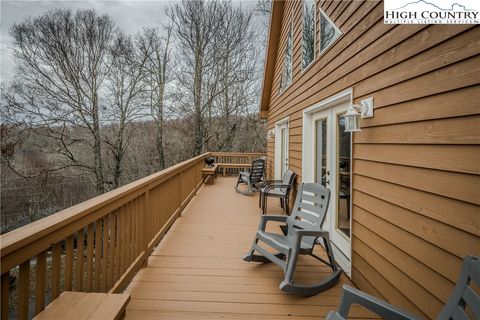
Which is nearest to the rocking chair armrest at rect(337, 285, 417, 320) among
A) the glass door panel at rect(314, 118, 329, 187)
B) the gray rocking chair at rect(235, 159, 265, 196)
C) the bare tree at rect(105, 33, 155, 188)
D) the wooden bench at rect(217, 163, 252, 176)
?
the glass door panel at rect(314, 118, 329, 187)

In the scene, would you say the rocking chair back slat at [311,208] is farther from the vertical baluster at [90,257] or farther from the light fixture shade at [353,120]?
the vertical baluster at [90,257]

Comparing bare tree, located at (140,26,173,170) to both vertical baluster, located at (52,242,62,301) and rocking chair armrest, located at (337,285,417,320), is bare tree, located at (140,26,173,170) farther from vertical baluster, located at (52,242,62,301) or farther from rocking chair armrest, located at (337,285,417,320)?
rocking chair armrest, located at (337,285,417,320)

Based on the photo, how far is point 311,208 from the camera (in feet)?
9.66

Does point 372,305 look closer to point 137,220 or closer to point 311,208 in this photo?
point 311,208

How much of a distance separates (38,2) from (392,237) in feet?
44.4

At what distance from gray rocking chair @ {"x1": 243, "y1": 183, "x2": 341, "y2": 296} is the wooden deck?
92 mm

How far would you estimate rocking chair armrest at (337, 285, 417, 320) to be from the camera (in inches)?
48.9

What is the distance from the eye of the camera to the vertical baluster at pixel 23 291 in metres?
1.18

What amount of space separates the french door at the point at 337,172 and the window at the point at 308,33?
42.0 inches

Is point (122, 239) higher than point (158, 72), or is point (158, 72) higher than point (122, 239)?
point (158, 72)

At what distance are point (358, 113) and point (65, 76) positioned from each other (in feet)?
37.9

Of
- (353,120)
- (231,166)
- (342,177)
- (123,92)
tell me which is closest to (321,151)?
(342,177)

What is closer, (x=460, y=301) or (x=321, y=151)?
(x=460, y=301)
